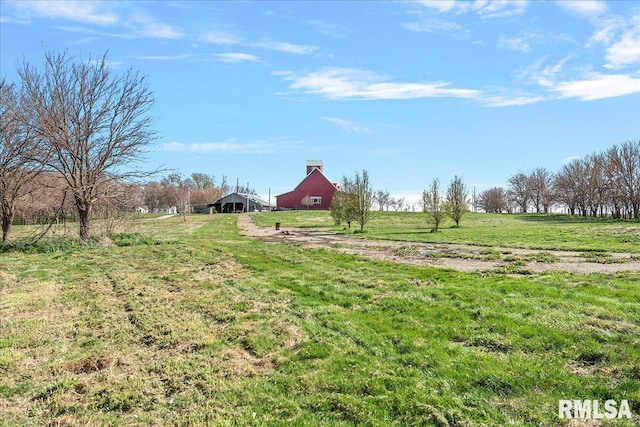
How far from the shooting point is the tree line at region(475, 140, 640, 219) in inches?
2061

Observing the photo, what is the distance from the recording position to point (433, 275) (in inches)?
399

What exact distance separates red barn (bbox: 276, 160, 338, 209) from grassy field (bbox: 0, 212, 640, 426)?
54832 mm

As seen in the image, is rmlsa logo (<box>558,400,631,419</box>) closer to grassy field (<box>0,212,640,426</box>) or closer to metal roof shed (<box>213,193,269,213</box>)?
grassy field (<box>0,212,640,426</box>)

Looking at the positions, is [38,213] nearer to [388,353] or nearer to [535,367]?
[388,353]

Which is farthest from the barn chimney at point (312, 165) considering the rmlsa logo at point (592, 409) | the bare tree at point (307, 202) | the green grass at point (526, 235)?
the rmlsa logo at point (592, 409)

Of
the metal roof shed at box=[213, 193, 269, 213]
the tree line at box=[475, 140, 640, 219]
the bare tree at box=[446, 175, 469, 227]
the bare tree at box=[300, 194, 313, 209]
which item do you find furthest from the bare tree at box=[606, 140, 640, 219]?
the metal roof shed at box=[213, 193, 269, 213]

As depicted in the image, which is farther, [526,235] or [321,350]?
[526,235]

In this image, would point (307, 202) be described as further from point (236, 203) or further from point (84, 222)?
point (84, 222)

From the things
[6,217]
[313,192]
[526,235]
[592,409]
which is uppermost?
[313,192]

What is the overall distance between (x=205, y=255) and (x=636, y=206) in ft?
192

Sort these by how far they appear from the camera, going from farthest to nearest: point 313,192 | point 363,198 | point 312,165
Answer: point 312,165 < point 313,192 < point 363,198

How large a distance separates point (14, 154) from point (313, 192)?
49.5 metres

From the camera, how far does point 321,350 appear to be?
527 centimetres

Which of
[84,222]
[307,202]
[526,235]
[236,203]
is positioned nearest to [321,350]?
[84,222]
